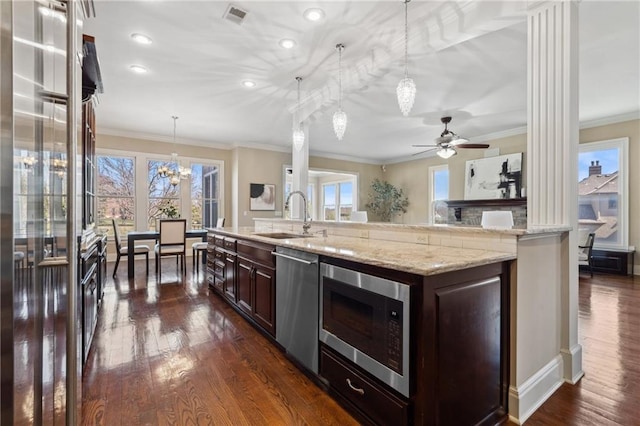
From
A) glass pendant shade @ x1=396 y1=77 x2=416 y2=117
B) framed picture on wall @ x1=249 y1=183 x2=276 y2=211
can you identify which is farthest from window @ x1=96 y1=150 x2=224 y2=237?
glass pendant shade @ x1=396 y1=77 x2=416 y2=117

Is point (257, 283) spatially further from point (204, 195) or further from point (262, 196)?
point (204, 195)

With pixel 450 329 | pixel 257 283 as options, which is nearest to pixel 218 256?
pixel 257 283

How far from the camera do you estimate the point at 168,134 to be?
22.5 ft

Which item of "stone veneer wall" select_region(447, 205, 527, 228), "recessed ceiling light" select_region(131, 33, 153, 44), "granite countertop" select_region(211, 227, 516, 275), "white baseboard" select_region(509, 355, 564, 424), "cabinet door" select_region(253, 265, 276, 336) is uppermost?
"recessed ceiling light" select_region(131, 33, 153, 44)

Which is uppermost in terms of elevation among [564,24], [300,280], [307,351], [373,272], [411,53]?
[411,53]

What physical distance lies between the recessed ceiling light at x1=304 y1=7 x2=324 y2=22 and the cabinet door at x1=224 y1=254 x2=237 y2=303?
7.95 feet

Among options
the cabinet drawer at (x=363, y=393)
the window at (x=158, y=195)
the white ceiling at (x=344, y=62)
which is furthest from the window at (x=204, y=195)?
the cabinet drawer at (x=363, y=393)

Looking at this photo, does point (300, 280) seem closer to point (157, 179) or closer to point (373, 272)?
point (373, 272)

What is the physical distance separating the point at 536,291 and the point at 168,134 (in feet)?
24.0

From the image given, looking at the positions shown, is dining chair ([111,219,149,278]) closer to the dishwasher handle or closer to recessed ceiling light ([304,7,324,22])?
the dishwasher handle

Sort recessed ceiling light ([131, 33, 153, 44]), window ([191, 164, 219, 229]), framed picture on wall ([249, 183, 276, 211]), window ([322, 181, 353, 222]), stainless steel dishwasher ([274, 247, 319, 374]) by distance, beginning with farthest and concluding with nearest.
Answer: window ([322, 181, 353, 222]) → framed picture on wall ([249, 183, 276, 211]) → window ([191, 164, 219, 229]) → recessed ceiling light ([131, 33, 153, 44]) → stainless steel dishwasher ([274, 247, 319, 374])

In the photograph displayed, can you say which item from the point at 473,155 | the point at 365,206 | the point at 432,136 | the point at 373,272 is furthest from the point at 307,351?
the point at 365,206

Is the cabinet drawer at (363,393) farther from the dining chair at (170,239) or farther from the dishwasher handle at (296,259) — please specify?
the dining chair at (170,239)

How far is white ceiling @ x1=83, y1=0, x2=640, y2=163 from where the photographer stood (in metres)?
2.58
